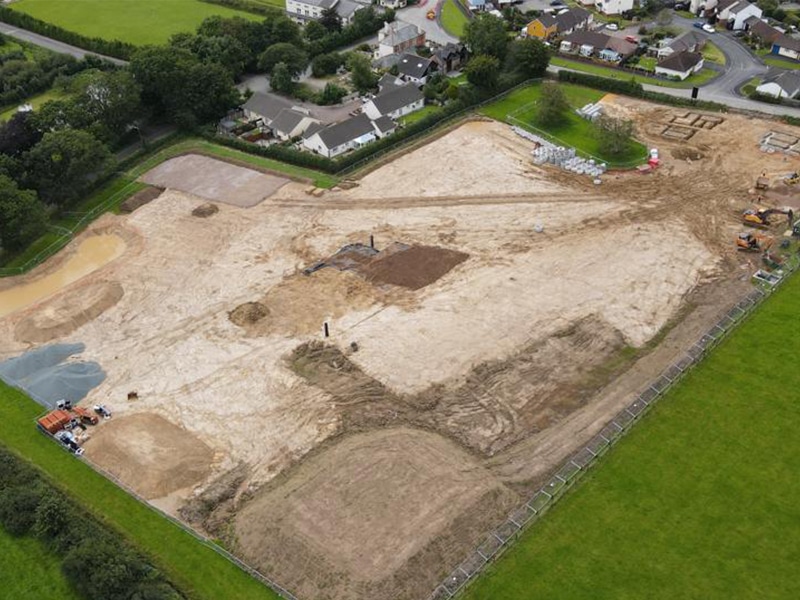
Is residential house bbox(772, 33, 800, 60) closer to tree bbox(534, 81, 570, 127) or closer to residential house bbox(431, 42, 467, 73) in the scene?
tree bbox(534, 81, 570, 127)

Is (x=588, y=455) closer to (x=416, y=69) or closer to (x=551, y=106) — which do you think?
(x=551, y=106)

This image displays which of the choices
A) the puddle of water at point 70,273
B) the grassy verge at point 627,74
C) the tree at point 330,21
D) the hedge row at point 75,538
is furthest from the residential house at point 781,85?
the hedge row at point 75,538

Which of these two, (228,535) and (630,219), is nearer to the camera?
(228,535)

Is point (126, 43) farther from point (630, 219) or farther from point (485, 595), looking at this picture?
point (485, 595)

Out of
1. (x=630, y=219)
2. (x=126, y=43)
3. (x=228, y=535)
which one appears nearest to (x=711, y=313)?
(x=630, y=219)

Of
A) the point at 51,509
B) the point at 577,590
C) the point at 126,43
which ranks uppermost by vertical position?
the point at 126,43
